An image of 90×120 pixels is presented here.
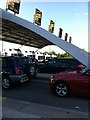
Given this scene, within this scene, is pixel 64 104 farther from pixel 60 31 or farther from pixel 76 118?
pixel 60 31

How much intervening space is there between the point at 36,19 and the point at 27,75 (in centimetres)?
1427

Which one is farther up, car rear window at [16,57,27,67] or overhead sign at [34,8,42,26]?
overhead sign at [34,8,42,26]

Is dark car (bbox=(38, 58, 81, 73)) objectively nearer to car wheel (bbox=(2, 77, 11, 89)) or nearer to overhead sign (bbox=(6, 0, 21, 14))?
overhead sign (bbox=(6, 0, 21, 14))

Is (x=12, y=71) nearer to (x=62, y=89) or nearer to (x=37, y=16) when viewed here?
(x=62, y=89)

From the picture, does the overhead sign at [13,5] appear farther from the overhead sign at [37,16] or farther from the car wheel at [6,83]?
the car wheel at [6,83]

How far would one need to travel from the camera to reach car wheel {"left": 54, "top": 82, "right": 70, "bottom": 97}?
9.46 m

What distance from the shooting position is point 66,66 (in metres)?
17.6

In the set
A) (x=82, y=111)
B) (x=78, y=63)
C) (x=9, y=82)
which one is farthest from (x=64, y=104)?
(x=78, y=63)

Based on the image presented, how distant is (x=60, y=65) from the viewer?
705 inches

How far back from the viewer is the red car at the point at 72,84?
9.07 meters

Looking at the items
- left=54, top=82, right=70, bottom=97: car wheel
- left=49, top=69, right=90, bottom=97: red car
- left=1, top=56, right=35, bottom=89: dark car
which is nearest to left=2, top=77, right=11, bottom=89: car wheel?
left=1, top=56, right=35, bottom=89: dark car

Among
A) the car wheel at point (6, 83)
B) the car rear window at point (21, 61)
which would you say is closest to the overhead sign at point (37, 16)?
the car rear window at point (21, 61)

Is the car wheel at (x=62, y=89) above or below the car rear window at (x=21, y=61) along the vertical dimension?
below

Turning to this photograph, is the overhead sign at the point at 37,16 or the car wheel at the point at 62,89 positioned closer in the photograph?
the car wheel at the point at 62,89
